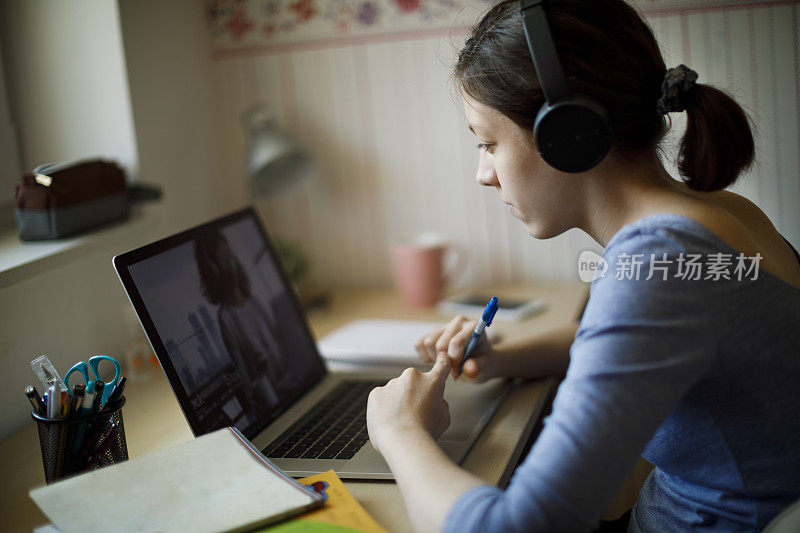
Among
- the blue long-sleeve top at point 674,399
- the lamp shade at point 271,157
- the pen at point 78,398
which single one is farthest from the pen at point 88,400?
the lamp shade at point 271,157

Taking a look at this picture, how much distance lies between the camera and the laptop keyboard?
0.99m

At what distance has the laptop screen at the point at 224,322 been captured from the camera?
97 cm

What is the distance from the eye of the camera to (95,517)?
2.50ft

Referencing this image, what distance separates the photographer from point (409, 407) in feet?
2.95

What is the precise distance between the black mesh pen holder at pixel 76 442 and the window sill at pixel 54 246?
34 centimetres

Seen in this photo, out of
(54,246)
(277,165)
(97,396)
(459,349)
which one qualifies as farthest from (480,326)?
(277,165)

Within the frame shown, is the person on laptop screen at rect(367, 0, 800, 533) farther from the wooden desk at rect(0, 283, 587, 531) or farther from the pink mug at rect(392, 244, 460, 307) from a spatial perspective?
the pink mug at rect(392, 244, 460, 307)

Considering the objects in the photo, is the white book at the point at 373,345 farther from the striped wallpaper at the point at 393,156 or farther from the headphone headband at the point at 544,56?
the headphone headband at the point at 544,56

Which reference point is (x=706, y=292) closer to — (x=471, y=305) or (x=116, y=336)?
(x=471, y=305)

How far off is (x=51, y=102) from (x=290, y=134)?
504 mm

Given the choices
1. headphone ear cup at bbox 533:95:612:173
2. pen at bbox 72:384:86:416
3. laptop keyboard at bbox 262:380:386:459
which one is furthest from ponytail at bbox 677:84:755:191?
pen at bbox 72:384:86:416

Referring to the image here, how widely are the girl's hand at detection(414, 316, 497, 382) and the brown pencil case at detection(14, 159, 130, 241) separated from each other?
0.63 meters

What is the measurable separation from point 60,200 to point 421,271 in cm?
71

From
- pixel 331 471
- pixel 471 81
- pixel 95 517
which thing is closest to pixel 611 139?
pixel 471 81
